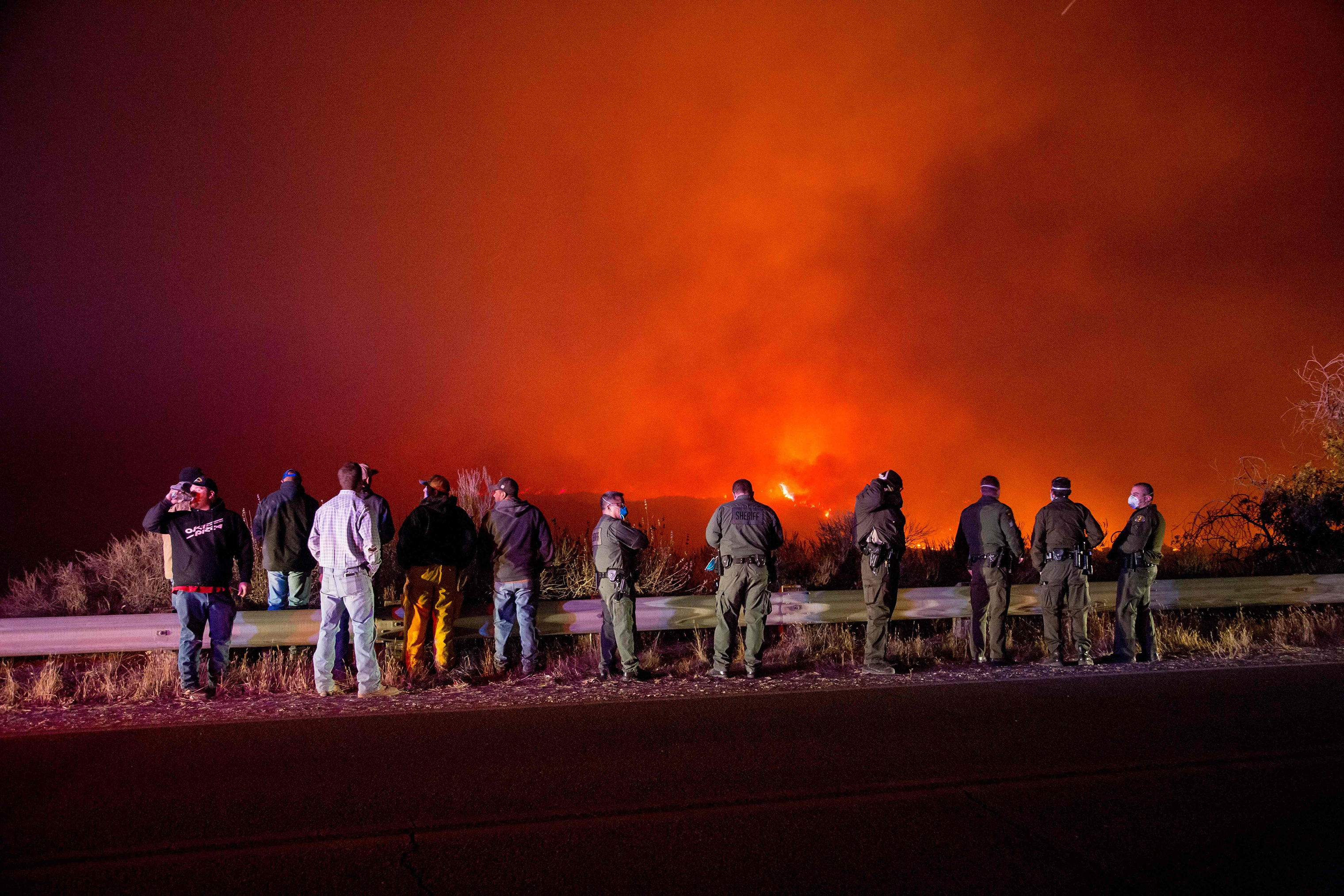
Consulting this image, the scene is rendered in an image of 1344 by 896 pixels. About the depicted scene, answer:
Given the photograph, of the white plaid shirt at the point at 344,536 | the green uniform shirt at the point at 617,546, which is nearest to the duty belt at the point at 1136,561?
the green uniform shirt at the point at 617,546

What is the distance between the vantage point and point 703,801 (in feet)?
15.3

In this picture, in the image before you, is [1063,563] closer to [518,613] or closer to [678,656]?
[678,656]

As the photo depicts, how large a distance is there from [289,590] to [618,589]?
12.8ft

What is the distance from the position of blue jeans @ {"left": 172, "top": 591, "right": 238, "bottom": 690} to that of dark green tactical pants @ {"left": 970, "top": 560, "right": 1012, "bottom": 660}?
741cm

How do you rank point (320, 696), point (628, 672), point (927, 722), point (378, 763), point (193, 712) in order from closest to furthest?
point (378, 763)
point (927, 722)
point (193, 712)
point (320, 696)
point (628, 672)

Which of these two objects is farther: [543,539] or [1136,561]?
[1136,561]

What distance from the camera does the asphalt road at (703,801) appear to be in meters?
3.79

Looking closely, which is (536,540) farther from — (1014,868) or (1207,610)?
(1207,610)

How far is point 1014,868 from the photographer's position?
3807 millimetres

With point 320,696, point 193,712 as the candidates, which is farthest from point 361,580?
point 193,712

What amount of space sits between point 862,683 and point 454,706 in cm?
367

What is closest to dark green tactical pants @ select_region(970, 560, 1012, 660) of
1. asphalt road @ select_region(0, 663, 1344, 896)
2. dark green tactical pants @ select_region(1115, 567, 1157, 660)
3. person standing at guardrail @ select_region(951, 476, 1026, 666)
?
person standing at guardrail @ select_region(951, 476, 1026, 666)

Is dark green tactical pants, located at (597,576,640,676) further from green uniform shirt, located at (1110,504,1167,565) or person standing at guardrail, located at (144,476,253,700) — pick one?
green uniform shirt, located at (1110,504,1167,565)

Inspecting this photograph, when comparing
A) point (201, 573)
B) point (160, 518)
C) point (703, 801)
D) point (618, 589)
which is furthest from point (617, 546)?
point (160, 518)
